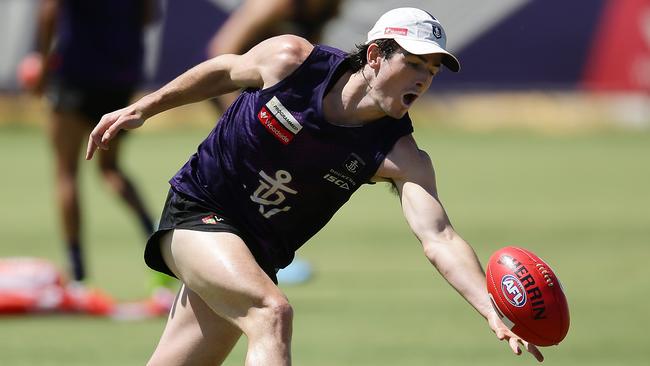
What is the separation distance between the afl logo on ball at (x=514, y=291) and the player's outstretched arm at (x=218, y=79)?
1.39 m

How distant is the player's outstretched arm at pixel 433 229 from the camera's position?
231 inches

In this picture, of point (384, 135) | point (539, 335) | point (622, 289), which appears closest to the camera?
point (539, 335)

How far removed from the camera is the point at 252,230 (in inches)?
250

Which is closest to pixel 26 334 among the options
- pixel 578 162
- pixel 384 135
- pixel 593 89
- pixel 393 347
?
pixel 393 347

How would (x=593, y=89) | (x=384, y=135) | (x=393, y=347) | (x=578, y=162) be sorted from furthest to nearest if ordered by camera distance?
(x=593, y=89) < (x=578, y=162) < (x=393, y=347) < (x=384, y=135)

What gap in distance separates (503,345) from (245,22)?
12.5ft

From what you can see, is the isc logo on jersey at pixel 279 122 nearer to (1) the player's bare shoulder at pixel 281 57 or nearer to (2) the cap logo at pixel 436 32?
(1) the player's bare shoulder at pixel 281 57

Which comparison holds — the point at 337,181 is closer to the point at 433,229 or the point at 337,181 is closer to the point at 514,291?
the point at 433,229

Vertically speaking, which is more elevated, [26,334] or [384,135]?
[384,135]

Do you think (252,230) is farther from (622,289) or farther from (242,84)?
(622,289)

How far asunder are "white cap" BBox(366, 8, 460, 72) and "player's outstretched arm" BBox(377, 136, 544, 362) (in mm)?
475

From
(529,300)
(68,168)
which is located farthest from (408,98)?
(68,168)

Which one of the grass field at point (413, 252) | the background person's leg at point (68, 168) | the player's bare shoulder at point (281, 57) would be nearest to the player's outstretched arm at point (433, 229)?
the player's bare shoulder at point (281, 57)

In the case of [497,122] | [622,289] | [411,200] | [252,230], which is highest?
[411,200]
